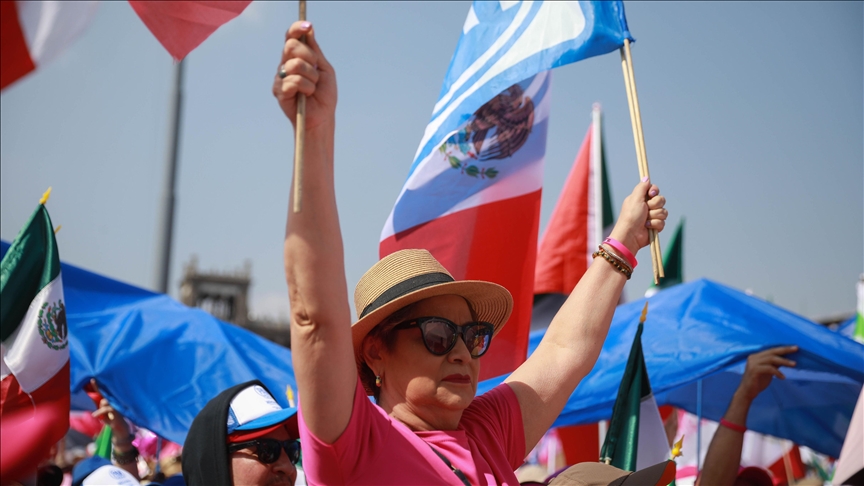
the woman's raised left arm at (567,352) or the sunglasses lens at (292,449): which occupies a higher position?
the woman's raised left arm at (567,352)

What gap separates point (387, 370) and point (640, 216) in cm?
84

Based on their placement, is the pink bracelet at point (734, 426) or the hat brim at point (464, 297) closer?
the hat brim at point (464, 297)

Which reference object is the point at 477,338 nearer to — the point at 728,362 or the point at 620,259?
the point at 620,259

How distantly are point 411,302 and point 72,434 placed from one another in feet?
30.8

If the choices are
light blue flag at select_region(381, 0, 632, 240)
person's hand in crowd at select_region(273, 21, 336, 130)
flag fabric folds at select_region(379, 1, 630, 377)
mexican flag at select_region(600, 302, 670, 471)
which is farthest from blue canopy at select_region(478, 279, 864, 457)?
person's hand in crowd at select_region(273, 21, 336, 130)

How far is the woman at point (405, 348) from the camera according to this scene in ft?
4.36

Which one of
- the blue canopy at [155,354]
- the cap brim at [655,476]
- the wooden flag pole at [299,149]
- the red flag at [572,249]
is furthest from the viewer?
the red flag at [572,249]

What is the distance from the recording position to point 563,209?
6059 mm

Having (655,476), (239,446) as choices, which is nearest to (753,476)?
(655,476)

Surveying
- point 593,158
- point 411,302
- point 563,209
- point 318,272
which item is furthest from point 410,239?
point 593,158

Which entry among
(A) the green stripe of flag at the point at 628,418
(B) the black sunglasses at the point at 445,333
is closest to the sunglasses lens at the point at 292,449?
(B) the black sunglasses at the point at 445,333

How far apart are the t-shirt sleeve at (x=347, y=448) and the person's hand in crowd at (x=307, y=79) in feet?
1.63

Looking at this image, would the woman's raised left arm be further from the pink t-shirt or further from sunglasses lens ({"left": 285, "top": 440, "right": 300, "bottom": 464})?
sunglasses lens ({"left": 285, "top": 440, "right": 300, "bottom": 464})

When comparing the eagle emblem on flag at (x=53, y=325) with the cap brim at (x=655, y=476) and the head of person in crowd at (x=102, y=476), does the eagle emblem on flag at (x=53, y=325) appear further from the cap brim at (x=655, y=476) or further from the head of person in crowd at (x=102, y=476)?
the cap brim at (x=655, y=476)
